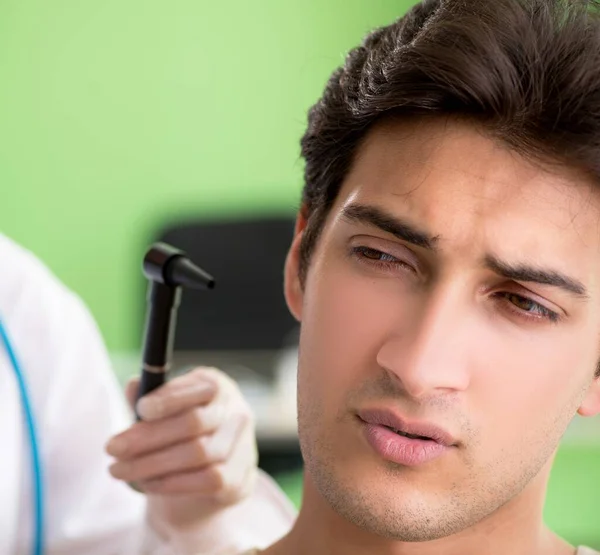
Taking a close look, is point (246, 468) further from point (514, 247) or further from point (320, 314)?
point (514, 247)

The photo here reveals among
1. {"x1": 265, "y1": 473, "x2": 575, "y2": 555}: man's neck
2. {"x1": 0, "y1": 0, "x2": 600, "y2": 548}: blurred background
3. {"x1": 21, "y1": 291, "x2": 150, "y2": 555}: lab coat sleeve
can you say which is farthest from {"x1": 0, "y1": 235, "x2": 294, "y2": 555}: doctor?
{"x1": 0, "y1": 0, "x2": 600, "y2": 548}: blurred background

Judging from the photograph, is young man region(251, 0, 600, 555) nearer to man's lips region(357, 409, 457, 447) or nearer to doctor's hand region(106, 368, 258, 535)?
man's lips region(357, 409, 457, 447)

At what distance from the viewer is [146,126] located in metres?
3.91

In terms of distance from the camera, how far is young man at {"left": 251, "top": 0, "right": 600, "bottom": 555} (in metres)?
0.93

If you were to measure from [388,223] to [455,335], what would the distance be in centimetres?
13

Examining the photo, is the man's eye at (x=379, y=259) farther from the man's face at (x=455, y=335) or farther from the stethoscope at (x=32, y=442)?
the stethoscope at (x=32, y=442)

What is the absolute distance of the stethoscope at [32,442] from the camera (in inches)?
52.5

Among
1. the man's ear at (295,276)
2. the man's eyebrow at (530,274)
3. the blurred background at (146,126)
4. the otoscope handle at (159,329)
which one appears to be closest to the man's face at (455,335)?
the man's eyebrow at (530,274)

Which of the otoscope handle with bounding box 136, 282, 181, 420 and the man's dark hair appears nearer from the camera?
the man's dark hair

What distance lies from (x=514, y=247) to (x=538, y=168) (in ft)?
0.27

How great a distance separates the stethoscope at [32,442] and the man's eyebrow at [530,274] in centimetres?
70

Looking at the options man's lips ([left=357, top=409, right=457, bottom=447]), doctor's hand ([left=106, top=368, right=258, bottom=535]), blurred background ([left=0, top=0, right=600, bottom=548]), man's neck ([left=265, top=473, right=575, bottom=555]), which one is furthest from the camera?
blurred background ([left=0, top=0, right=600, bottom=548])

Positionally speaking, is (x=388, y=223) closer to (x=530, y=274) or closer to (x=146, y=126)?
(x=530, y=274)

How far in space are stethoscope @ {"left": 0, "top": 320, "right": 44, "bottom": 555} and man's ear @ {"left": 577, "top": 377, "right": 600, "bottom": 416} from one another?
0.71m
